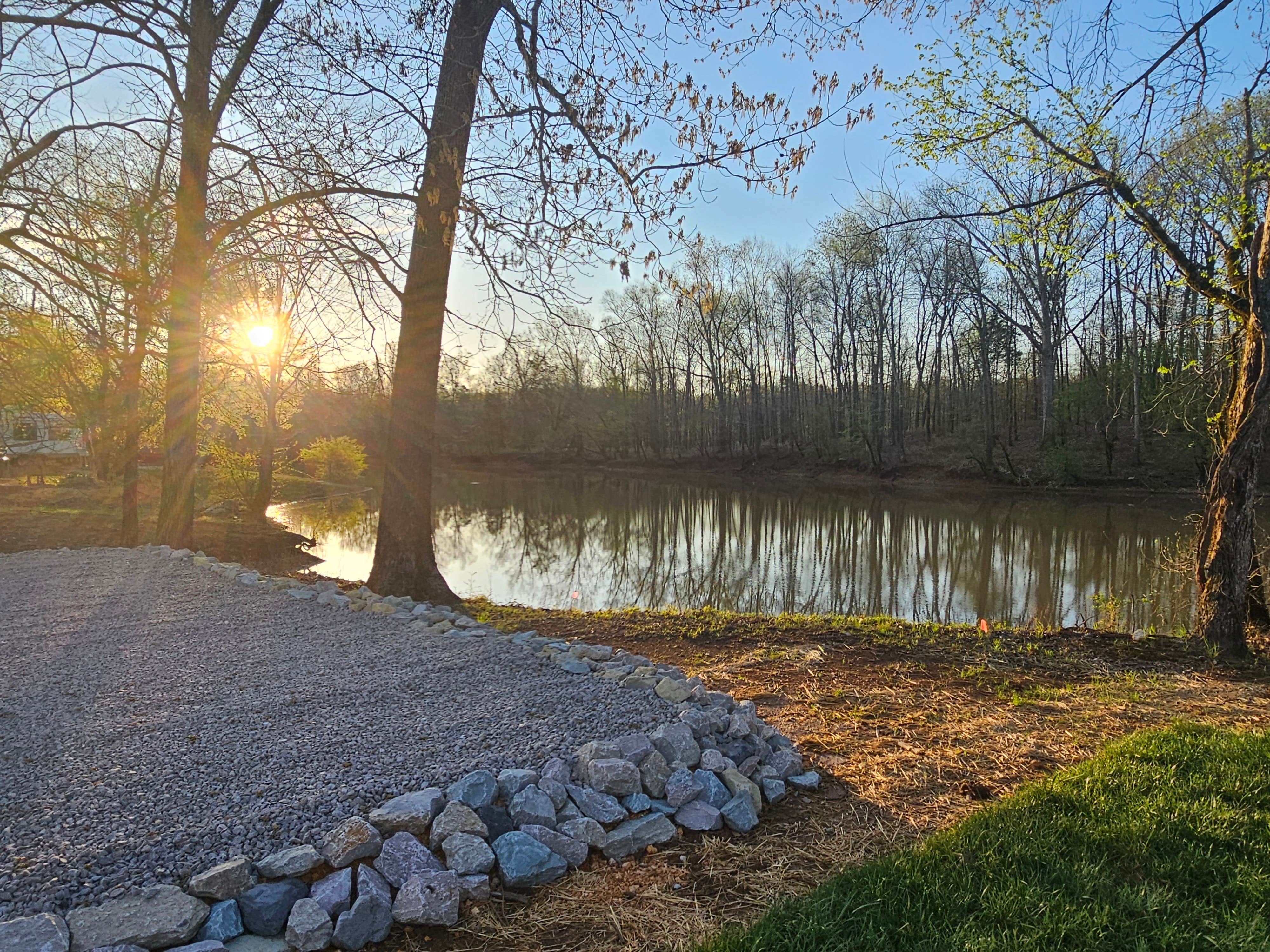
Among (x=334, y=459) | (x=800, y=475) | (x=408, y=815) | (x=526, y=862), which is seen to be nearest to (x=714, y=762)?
(x=526, y=862)

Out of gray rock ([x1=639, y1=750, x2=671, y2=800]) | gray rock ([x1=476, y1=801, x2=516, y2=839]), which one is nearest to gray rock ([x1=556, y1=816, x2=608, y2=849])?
gray rock ([x1=476, y1=801, x2=516, y2=839])

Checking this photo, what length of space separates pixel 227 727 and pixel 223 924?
54.8 inches

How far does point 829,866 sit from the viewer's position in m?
2.34

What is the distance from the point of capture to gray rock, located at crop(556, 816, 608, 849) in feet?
7.98

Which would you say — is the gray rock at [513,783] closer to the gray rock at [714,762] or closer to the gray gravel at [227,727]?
the gray gravel at [227,727]

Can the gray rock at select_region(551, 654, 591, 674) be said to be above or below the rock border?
above

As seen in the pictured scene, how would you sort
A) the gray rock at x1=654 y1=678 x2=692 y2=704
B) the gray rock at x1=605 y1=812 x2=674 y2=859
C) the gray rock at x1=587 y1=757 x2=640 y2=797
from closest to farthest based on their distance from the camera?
the gray rock at x1=605 y1=812 x2=674 y2=859, the gray rock at x1=587 y1=757 x2=640 y2=797, the gray rock at x1=654 y1=678 x2=692 y2=704

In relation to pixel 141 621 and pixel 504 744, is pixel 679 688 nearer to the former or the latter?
pixel 504 744

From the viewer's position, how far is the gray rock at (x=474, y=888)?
7.16 feet

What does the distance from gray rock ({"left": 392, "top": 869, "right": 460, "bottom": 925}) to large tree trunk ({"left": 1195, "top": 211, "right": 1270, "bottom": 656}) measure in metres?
6.03

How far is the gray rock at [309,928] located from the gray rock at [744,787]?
1.44 metres

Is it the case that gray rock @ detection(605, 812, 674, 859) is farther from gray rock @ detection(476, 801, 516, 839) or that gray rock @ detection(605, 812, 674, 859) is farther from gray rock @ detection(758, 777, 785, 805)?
gray rock @ detection(758, 777, 785, 805)

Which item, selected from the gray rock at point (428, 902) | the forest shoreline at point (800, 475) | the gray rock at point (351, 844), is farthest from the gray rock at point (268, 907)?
the forest shoreline at point (800, 475)

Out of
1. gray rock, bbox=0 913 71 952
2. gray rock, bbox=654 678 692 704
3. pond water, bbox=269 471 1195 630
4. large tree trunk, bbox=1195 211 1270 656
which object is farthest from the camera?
pond water, bbox=269 471 1195 630
